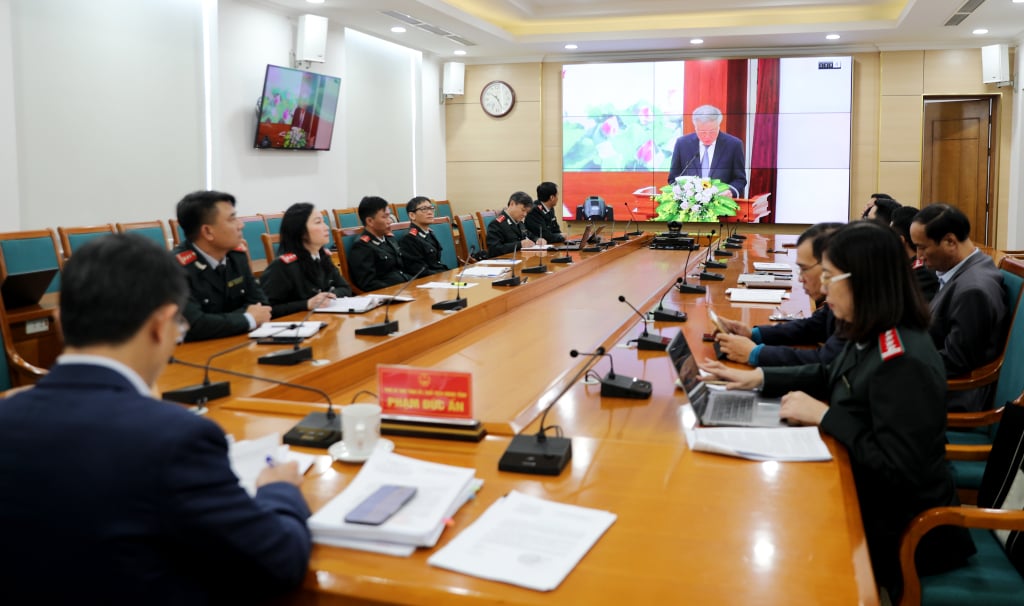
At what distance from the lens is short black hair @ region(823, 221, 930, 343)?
173 centimetres

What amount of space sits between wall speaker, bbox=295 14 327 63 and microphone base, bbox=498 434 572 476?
19.4 feet

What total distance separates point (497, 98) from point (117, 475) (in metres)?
9.25

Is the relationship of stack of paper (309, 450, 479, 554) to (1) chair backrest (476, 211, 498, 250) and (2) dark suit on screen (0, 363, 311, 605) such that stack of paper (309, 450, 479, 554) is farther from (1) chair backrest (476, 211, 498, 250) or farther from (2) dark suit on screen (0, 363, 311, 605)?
(1) chair backrest (476, 211, 498, 250)

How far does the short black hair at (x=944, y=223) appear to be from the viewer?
2896 mm

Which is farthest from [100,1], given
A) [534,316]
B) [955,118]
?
[955,118]

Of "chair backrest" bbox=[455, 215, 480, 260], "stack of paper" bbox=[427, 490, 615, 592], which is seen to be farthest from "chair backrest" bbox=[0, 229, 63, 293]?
"stack of paper" bbox=[427, 490, 615, 592]

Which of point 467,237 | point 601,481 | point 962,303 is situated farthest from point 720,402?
point 467,237

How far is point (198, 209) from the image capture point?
10.2 feet

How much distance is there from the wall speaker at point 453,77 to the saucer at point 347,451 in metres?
8.47

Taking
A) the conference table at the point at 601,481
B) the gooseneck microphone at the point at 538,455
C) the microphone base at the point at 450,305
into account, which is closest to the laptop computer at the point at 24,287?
the conference table at the point at 601,481

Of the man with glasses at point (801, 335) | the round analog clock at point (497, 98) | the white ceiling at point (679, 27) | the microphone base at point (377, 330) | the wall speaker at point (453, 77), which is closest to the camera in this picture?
the man with glasses at point (801, 335)

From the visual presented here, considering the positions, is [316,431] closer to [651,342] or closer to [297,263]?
[651,342]

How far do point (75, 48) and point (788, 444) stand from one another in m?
4.92

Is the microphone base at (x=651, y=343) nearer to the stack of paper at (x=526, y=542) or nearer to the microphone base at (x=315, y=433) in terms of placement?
the microphone base at (x=315, y=433)
